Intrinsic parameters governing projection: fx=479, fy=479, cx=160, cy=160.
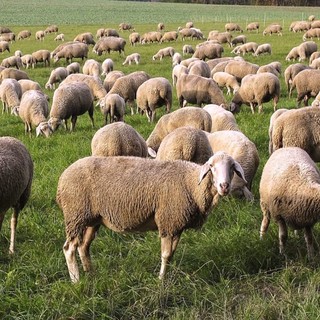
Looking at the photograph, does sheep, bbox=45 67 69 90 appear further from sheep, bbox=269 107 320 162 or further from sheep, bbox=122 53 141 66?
sheep, bbox=269 107 320 162

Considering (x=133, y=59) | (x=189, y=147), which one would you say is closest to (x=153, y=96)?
(x=189, y=147)

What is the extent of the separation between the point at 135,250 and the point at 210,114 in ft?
16.9

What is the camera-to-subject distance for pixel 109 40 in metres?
30.6

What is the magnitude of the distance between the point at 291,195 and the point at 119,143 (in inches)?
121

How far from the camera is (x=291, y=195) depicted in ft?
17.7

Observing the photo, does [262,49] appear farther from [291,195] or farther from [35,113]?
[291,195]

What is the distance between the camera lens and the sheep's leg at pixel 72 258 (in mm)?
4885

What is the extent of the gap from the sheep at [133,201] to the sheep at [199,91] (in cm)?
847

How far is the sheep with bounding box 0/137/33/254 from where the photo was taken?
5.48m

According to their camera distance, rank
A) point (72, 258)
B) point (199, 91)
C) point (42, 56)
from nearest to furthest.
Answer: point (72, 258)
point (199, 91)
point (42, 56)

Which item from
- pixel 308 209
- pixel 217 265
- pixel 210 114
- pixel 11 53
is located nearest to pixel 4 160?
pixel 217 265

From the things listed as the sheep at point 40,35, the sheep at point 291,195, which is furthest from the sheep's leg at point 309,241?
the sheep at point 40,35

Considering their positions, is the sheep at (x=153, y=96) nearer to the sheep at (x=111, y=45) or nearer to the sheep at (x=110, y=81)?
the sheep at (x=110, y=81)

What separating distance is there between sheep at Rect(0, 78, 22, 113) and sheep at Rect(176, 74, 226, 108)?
5.11 metres
